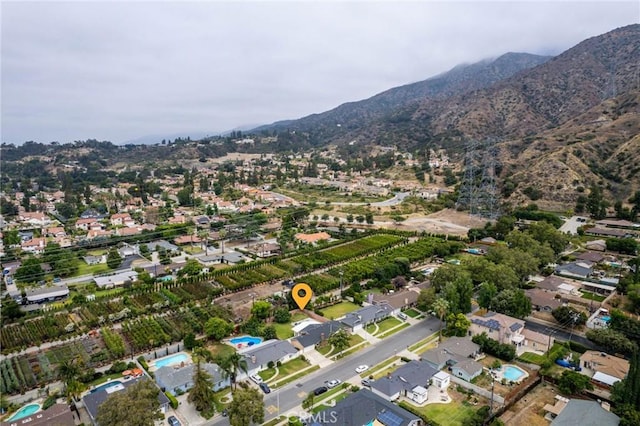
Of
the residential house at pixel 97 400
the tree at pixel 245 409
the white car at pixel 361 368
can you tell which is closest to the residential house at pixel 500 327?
the white car at pixel 361 368

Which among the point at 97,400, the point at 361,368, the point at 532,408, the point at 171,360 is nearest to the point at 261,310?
the point at 171,360

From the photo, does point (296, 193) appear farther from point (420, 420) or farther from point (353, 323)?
point (420, 420)

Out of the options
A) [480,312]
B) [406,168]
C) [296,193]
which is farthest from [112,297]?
[406,168]

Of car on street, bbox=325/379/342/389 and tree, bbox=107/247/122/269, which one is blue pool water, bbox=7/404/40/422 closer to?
car on street, bbox=325/379/342/389

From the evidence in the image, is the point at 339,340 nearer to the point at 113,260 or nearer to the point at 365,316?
the point at 365,316

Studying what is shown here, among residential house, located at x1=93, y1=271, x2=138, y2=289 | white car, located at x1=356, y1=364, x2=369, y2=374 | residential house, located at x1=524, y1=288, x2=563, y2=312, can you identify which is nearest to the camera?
white car, located at x1=356, y1=364, x2=369, y2=374

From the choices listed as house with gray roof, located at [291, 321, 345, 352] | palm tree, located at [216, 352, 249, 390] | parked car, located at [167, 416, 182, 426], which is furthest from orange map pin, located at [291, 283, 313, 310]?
parked car, located at [167, 416, 182, 426]
